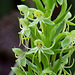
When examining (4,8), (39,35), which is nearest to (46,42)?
(39,35)

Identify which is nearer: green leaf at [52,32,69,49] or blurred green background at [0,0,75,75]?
green leaf at [52,32,69,49]

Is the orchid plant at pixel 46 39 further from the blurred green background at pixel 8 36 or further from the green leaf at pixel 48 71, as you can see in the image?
the blurred green background at pixel 8 36

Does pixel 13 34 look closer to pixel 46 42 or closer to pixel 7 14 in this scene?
pixel 7 14

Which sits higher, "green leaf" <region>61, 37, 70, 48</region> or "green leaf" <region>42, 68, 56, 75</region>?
"green leaf" <region>61, 37, 70, 48</region>

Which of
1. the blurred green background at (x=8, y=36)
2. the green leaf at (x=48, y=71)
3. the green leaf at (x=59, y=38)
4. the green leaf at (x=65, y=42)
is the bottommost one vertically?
the green leaf at (x=48, y=71)

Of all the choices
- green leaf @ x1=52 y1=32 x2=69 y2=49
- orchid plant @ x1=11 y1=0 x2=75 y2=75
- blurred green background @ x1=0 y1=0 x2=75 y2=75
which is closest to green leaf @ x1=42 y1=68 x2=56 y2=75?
orchid plant @ x1=11 y1=0 x2=75 y2=75

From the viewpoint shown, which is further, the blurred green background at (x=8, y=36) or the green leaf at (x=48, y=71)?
the blurred green background at (x=8, y=36)

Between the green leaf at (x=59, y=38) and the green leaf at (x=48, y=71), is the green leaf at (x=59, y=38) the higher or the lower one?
the higher one

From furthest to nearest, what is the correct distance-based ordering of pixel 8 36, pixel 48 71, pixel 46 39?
pixel 8 36
pixel 46 39
pixel 48 71

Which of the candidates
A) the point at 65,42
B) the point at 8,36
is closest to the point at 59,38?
the point at 65,42

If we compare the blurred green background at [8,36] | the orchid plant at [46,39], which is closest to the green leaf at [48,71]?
the orchid plant at [46,39]

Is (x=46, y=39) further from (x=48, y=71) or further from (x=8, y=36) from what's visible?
(x=8, y=36)

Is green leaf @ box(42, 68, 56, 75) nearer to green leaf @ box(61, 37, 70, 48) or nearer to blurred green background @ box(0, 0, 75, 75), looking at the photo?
green leaf @ box(61, 37, 70, 48)

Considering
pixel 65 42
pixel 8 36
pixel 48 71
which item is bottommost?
pixel 48 71
